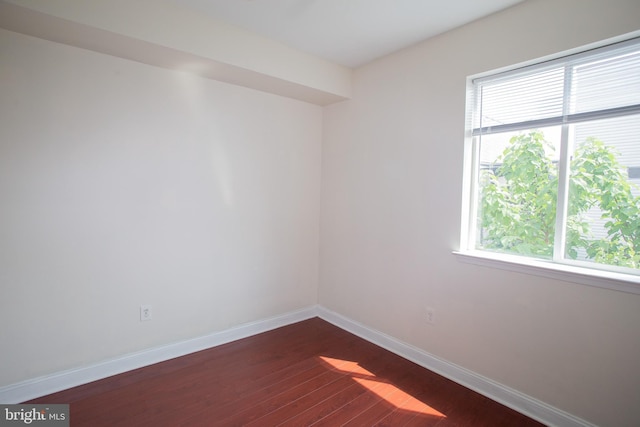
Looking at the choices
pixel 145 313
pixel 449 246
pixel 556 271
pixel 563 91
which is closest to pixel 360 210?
pixel 449 246

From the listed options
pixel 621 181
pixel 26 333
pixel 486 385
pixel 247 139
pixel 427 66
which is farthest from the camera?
pixel 247 139

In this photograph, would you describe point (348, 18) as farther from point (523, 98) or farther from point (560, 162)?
point (560, 162)

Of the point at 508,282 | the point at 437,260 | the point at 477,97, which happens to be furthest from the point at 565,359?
the point at 477,97

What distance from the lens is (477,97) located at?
8.39 feet

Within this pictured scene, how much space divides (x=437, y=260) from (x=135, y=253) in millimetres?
2511

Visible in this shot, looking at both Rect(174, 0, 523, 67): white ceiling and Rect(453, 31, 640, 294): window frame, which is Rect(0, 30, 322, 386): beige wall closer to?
Rect(174, 0, 523, 67): white ceiling

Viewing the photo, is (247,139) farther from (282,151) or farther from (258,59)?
(258,59)

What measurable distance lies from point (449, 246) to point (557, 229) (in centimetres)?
73

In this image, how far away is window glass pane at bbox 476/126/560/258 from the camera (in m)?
2.23

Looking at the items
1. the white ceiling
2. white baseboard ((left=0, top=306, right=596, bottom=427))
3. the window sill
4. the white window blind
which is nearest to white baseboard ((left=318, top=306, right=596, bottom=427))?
white baseboard ((left=0, top=306, right=596, bottom=427))

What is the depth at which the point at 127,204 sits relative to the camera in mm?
2588

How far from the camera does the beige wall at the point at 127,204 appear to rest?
2199 millimetres

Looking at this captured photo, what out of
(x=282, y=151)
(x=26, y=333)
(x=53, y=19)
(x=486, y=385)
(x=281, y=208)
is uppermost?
(x=53, y=19)

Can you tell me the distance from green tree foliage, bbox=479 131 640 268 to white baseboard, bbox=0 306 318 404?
7.75 ft
